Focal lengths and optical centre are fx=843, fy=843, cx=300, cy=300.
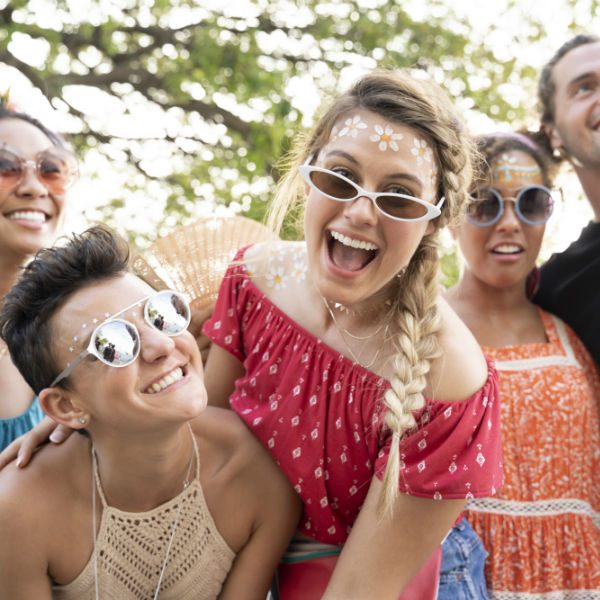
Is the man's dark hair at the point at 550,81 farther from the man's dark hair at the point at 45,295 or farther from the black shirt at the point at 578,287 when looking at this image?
the man's dark hair at the point at 45,295

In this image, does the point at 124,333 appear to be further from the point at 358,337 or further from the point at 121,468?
the point at 358,337

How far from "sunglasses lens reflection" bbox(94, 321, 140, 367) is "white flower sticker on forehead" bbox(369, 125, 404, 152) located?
85 centimetres

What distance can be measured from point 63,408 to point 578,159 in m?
2.17

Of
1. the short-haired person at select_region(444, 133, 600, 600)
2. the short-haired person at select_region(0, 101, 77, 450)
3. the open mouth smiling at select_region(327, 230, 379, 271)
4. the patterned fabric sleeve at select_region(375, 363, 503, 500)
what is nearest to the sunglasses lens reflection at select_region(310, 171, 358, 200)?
the open mouth smiling at select_region(327, 230, 379, 271)

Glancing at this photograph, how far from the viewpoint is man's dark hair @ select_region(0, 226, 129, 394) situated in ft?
7.83

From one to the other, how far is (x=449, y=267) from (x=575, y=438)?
300 cm

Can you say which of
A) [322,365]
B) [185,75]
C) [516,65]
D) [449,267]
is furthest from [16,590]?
[516,65]

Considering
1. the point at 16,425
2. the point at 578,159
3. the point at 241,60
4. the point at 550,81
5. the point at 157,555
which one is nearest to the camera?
the point at 157,555

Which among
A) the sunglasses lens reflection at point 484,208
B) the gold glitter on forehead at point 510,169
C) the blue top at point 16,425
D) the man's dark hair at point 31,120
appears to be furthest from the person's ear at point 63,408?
the gold glitter on forehead at point 510,169

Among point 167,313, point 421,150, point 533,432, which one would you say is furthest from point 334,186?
point 533,432

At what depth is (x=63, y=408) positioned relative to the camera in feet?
7.86

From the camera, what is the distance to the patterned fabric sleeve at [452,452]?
2.25 m

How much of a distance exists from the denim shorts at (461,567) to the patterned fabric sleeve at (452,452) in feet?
1.53

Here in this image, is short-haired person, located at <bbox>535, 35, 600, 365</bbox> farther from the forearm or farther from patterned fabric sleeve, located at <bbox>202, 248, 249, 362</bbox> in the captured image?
patterned fabric sleeve, located at <bbox>202, 248, 249, 362</bbox>
